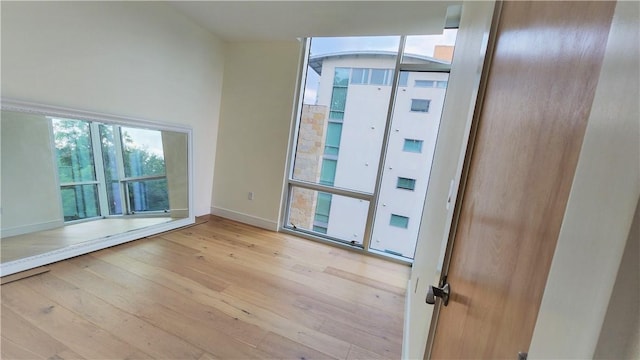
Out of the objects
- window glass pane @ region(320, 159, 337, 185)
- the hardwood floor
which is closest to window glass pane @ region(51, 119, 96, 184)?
the hardwood floor

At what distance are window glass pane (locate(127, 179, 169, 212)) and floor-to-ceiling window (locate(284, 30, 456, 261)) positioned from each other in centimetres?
155

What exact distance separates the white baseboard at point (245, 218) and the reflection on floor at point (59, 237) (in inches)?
44.6

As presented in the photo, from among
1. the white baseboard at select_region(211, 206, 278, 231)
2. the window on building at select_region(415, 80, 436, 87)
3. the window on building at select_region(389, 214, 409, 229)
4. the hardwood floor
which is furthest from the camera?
the white baseboard at select_region(211, 206, 278, 231)

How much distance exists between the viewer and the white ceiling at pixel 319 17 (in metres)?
2.33

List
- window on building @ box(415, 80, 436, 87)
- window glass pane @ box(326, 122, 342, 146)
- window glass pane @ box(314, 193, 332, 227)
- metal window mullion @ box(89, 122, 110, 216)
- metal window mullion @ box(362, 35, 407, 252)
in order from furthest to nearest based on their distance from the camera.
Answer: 1. window glass pane @ box(314, 193, 332, 227)
2. window glass pane @ box(326, 122, 342, 146)
3. metal window mullion @ box(362, 35, 407, 252)
4. window on building @ box(415, 80, 436, 87)
5. metal window mullion @ box(89, 122, 110, 216)

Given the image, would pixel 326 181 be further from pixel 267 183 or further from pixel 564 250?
pixel 564 250

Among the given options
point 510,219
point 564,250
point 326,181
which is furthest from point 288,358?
point 326,181

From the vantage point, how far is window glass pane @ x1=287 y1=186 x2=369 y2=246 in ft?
10.9

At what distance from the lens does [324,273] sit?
2.65 m

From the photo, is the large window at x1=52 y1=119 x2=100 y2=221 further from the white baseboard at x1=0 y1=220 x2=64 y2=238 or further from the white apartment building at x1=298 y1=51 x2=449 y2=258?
the white apartment building at x1=298 y1=51 x2=449 y2=258

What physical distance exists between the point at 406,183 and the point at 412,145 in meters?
0.43

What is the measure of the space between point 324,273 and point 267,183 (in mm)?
1556

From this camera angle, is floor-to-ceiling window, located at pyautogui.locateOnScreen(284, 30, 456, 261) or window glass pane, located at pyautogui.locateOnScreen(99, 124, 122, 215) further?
floor-to-ceiling window, located at pyautogui.locateOnScreen(284, 30, 456, 261)

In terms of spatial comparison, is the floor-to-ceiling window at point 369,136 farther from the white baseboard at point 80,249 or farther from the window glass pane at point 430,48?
the white baseboard at point 80,249
